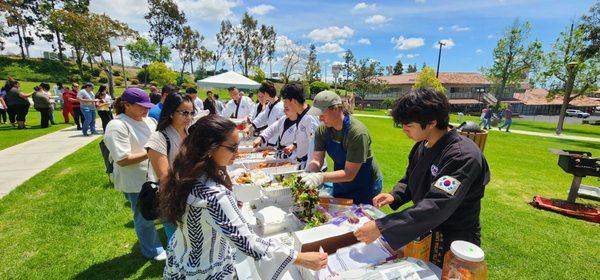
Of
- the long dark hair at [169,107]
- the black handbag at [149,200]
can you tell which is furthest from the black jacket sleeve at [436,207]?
the long dark hair at [169,107]

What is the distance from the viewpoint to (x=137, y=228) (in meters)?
3.26

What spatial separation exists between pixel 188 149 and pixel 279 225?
93cm

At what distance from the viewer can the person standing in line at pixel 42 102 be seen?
1098 cm

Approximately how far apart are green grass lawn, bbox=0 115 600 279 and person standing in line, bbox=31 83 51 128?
622 cm

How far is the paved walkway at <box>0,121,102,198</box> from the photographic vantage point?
239 inches

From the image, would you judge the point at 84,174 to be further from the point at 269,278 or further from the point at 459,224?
the point at 459,224

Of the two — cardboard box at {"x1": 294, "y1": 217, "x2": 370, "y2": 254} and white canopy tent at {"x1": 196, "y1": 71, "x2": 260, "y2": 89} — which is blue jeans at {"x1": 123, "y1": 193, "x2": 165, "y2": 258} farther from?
white canopy tent at {"x1": 196, "y1": 71, "x2": 260, "y2": 89}

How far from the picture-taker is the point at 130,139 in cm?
281

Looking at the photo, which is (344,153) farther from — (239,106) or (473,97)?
(473,97)

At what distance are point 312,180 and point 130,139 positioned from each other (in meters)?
1.90

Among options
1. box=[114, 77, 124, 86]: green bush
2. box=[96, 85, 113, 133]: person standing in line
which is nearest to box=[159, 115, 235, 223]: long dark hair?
box=[96, 85, 113, 133]: person standing in line

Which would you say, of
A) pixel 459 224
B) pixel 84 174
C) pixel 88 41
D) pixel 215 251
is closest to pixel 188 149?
pixel 215 251

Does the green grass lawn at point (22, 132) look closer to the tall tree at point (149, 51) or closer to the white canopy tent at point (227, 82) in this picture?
the white canopy tent at point (227, 82)

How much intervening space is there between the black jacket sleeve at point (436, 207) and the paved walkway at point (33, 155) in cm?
708
